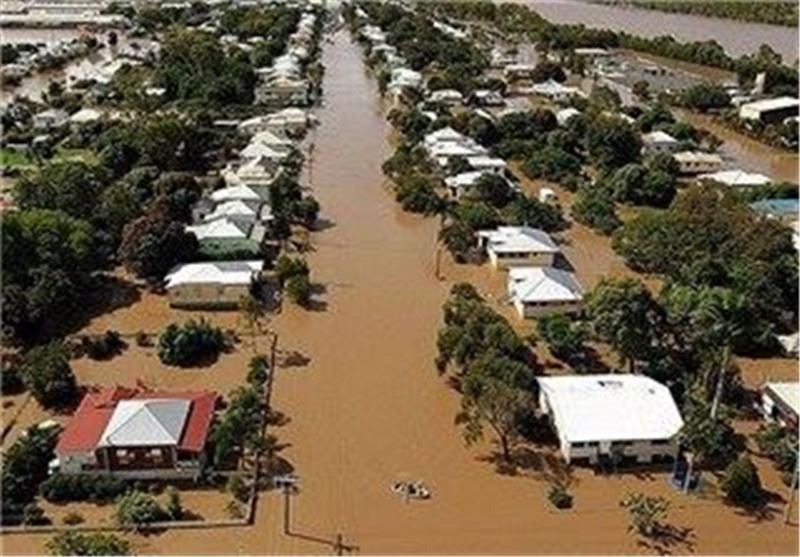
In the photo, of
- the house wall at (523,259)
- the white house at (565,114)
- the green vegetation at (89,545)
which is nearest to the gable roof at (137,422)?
the green vegetation at (89,545)

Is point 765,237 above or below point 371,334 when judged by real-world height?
above

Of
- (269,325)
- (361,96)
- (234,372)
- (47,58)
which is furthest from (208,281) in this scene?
(47,58)

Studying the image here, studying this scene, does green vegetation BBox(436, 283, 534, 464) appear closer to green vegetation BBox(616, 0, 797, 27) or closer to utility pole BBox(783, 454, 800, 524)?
utility pole BBox(783, 454, 800, 524)

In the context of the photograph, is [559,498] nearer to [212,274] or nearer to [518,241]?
[518,241]

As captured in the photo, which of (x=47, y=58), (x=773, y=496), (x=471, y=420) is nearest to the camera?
(x=773, y=496)

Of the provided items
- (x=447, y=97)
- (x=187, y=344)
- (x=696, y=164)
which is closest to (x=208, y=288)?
(x=187, y=344)

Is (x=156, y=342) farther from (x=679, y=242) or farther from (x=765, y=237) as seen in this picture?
(x=765, y=237)
